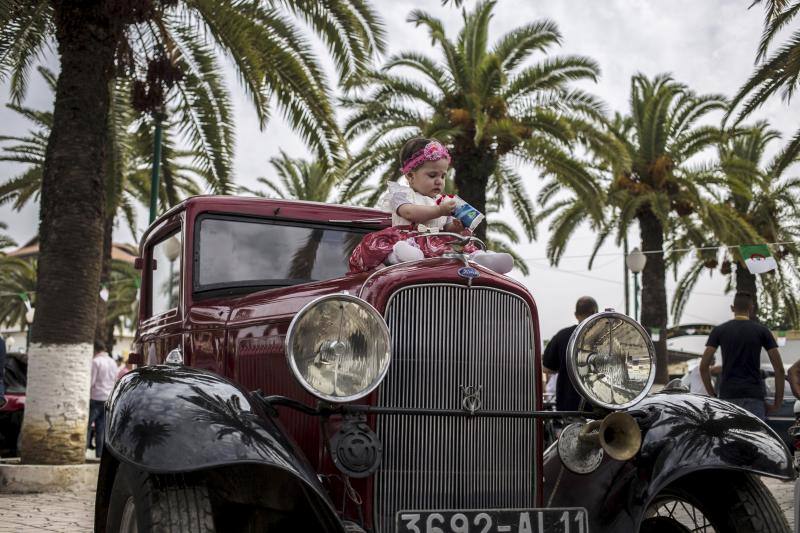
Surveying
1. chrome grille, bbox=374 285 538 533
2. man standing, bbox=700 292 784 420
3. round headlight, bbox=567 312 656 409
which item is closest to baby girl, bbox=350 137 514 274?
chrome grille, bbox=374 285 538 533

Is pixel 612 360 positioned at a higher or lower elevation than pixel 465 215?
lower

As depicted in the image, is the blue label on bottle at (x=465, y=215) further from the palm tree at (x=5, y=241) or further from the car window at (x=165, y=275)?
the palm tree at (x=5, y=241)

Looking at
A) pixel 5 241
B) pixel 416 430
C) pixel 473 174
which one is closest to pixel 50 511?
pixel 416 430

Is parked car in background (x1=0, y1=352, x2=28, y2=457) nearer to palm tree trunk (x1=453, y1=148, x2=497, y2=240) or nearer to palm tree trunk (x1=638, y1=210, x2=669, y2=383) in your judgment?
palm tree trunk (x1=453, y1=148, x2=497, y2=240)

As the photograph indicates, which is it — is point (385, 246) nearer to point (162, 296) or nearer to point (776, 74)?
point (162, 296)

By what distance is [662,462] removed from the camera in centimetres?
380

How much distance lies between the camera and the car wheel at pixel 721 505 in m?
3.84

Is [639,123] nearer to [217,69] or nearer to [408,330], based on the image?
[217,69]

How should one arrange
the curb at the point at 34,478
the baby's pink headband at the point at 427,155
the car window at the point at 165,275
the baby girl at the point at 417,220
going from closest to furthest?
1. the baby girl at the point at 417,220
2. the baby's pink headband at the point at 427,155
3. the car window at the point at 165,275
4. the curb at the point at 34,478

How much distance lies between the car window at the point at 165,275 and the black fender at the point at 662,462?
2.27 meters

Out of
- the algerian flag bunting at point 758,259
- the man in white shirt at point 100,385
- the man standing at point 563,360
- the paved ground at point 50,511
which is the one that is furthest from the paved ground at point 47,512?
the algerian flag bunting at point 758,259

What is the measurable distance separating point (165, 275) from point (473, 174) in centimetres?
1327

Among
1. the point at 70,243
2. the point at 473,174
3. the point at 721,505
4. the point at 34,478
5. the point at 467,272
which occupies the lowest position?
the point at 34,478

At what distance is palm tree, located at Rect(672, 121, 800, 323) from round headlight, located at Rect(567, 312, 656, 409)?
18.7 m
